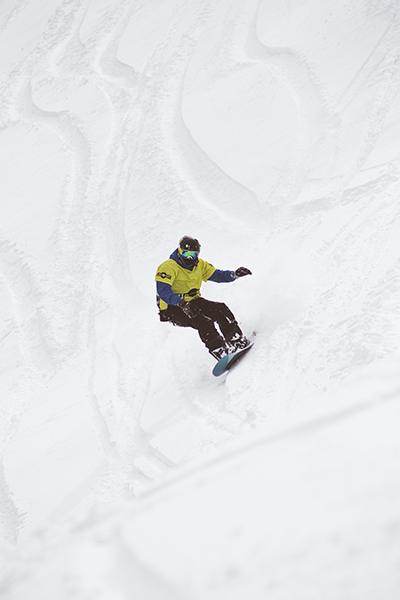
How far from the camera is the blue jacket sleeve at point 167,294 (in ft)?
15.9

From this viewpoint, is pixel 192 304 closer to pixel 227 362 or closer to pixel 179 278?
pixel 179 278

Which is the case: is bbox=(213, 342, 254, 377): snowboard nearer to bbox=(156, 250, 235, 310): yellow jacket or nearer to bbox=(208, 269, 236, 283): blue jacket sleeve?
bbox=(156, 250, 235, 310): yellow jacket

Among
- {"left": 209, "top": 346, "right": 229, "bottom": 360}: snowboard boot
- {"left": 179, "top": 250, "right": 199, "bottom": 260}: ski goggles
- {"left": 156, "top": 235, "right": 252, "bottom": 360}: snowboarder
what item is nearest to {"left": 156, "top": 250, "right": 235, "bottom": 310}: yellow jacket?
{"left": 156, "top": 235, "right": 252, "bottom": 360}: snowboarder

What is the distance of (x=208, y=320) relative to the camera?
4965 millimetres

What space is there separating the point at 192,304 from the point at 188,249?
24.0 inches

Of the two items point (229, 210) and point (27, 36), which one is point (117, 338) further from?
point (27, 36)

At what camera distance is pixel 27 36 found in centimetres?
1444

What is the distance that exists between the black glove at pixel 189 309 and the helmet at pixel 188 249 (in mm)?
440

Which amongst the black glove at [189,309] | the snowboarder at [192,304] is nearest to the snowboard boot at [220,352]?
the snowboarder at [192,304]

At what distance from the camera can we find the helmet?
15.9ft

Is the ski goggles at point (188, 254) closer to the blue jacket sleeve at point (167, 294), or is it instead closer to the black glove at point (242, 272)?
the blue jacket sleeve at point (167, 294)

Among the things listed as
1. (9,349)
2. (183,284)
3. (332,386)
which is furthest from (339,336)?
(9,349)

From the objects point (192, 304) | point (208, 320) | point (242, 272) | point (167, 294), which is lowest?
point (208, 320)

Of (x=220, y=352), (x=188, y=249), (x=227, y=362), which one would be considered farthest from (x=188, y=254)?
(x=227, y=362)
